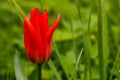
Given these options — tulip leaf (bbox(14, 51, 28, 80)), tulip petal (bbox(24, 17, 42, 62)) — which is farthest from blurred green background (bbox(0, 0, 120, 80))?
tulip petal (bbox(24, 17, 42, 62))

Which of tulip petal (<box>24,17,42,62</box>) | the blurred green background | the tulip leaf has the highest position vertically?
tulip petal (<box>24,17,42,62</box>)

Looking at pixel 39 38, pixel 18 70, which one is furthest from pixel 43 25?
pixel 18 70

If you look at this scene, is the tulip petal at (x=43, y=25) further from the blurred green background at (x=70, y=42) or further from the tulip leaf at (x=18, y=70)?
the blurred green background at (x=70, y=42)

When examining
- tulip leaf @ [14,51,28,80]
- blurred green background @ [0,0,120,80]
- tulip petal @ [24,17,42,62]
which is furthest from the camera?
blurred green background @ [0,0,120,80]

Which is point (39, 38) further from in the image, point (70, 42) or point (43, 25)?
point (70, 42)

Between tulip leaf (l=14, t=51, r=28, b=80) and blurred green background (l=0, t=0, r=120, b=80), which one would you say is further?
blurred green background (l=0, t=0, r=120, b=80)

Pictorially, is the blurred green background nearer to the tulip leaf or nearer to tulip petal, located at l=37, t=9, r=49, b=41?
the tulip leaf
